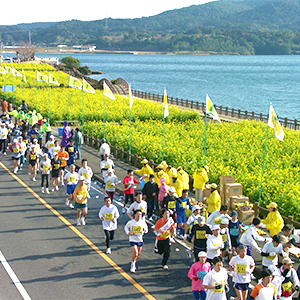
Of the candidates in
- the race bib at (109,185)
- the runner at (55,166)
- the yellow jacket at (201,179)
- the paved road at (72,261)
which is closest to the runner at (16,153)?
the runner at (55,166)

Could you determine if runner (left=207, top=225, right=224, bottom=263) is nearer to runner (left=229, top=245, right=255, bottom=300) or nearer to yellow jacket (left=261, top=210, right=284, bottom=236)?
runner (left=229, top=245, right=255, bottom=300)

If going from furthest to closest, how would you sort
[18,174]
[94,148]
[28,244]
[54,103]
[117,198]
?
[54,103] → [94,148] → [18,174] → [117,198] → [28,244]

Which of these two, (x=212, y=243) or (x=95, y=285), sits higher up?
(x=212, y=243)

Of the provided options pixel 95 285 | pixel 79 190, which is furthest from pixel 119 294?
pixel 79 190

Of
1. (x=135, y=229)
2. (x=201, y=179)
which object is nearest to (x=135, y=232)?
(x=135, y=229)

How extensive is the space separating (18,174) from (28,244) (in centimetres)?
911

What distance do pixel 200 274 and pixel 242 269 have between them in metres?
0.99

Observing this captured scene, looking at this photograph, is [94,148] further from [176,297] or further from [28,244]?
[176,297]

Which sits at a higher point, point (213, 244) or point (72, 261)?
point (213, 244)

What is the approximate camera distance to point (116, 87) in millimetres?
68812

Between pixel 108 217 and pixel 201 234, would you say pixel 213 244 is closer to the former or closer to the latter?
pixel 201 234

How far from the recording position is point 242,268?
10305 mm

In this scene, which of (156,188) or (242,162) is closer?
(156,188)

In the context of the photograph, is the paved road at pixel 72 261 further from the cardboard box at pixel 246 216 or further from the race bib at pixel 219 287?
the cardboard box at pixel 246 216
